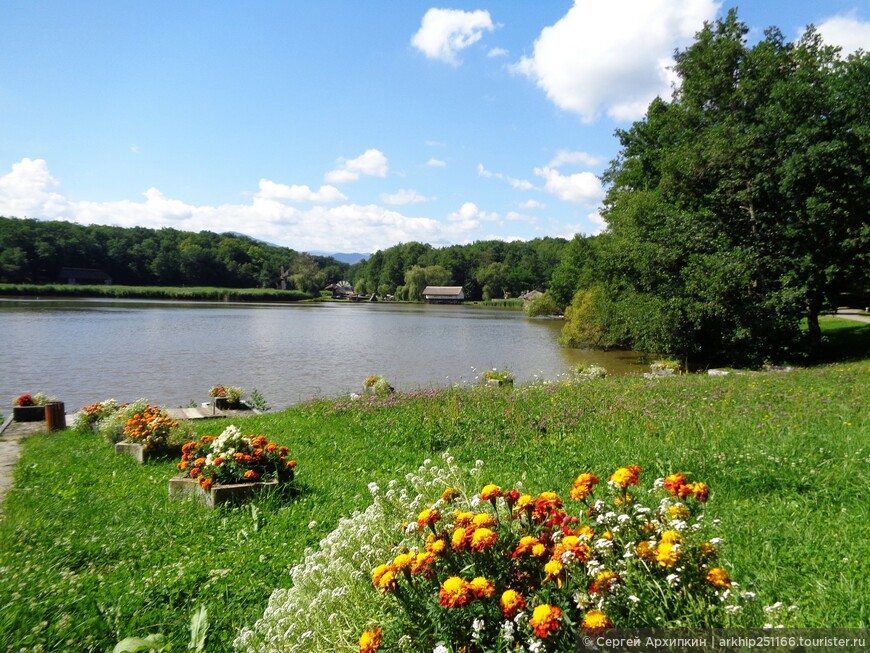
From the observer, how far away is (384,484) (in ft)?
22.1

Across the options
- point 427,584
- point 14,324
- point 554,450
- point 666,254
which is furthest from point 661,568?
point 14,324

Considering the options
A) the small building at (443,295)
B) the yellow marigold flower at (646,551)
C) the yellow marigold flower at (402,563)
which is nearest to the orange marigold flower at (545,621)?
the yellow marigold flower at (646,551)

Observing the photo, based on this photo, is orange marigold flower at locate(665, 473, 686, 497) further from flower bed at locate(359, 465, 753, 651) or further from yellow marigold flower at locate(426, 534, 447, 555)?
yellow marigold flower at locate(426, 534, 447, 555)

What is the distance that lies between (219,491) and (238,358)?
2303cm

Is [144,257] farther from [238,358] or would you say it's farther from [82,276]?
[238,358]

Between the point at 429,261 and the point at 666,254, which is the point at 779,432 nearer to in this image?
the point at 666,254

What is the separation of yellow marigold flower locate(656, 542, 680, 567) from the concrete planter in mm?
4770

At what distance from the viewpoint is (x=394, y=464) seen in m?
7.88

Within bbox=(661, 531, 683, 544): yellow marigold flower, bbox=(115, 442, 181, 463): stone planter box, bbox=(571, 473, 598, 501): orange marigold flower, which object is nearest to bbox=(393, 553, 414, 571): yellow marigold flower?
bbox=(571, 473, 598, 501): orange marigold flower

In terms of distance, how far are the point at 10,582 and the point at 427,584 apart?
322 cm

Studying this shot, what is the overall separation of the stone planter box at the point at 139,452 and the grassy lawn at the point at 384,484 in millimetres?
386

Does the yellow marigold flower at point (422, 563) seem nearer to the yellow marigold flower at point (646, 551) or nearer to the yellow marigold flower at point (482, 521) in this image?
the yellow marigold flower at point (482, 521)

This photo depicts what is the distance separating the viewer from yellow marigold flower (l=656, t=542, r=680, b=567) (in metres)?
2.47

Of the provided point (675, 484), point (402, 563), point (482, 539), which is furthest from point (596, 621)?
point (675, 484)
